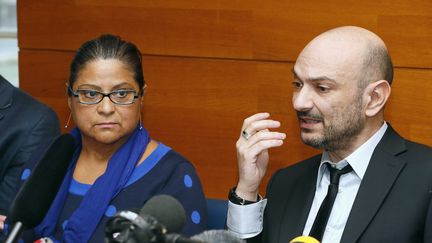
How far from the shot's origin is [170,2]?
325cm

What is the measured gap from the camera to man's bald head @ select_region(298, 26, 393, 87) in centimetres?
225

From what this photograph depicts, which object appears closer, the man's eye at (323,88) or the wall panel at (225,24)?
the man's eye at (323,88)

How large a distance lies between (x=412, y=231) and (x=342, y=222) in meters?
0.23

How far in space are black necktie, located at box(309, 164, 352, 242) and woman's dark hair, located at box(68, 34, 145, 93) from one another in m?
→ 0.82

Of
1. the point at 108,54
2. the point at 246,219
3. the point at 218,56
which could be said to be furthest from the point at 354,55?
the point at 218,56

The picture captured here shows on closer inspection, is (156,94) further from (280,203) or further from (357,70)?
(357,70)

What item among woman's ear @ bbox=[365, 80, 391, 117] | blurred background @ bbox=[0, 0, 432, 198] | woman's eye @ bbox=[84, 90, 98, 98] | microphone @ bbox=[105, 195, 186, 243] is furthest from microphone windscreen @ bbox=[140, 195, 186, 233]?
blurred background @ bbox=[0, 0, 432, 198]

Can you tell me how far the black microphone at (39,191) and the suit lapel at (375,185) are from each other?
966 millimetres

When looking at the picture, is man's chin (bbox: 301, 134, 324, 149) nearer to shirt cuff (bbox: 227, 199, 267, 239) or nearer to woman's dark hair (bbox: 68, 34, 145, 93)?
shirt cuff (bbox: 227, 199, 267, 239)

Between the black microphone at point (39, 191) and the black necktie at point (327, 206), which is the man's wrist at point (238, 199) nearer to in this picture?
the black necktie at point (327, 206)

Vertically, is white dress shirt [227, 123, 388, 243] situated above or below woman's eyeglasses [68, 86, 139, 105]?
below

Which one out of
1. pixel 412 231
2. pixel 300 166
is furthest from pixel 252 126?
pixel 412 231

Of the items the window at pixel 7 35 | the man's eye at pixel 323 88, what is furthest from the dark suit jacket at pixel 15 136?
the window at pixel 7 35

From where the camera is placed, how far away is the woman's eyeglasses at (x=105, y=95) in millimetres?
2626
